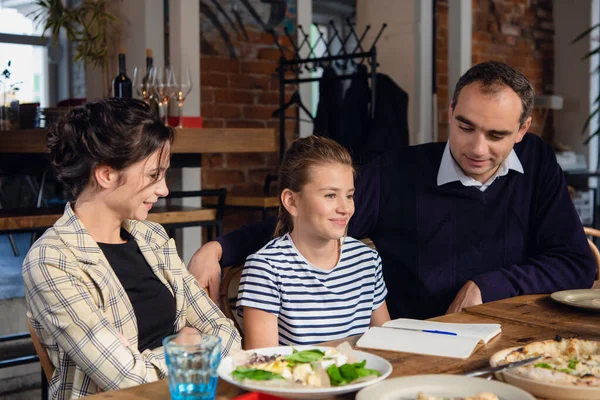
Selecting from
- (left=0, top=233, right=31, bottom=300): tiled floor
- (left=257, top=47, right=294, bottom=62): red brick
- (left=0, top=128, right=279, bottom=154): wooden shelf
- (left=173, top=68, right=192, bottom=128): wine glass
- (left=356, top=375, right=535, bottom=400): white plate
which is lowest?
(left=0, top=233, right=31, bottom=300): tiled floor

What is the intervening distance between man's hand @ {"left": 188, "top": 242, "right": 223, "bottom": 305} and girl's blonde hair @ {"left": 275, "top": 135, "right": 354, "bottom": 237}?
0.17 meters

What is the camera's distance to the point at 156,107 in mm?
3615

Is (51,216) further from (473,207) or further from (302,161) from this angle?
(473,207)

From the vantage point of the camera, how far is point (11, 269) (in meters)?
4.45

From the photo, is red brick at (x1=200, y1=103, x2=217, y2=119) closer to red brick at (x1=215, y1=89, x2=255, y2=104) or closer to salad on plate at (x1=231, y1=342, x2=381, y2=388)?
red brick at (x1=215, y1=89, x2=255, y2=104)

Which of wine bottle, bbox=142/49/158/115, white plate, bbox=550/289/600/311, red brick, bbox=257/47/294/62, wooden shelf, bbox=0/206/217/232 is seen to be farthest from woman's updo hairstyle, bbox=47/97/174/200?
red brick, bbox=257/47/294/62

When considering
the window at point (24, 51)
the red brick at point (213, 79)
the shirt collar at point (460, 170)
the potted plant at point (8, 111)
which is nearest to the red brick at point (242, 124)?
the red brick at point (213, 79)

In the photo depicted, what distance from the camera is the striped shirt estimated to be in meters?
1.66

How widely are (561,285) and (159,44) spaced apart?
277cm

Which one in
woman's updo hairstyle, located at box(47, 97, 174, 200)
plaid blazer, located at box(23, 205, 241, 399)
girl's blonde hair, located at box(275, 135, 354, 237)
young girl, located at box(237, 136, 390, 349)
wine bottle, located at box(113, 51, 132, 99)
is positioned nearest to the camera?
plaid blazer, located at box(23, 205, 241, 399)

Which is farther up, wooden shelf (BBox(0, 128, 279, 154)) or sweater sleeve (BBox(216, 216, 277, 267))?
wooden shelf (BBox(0, 128, 279, 154))

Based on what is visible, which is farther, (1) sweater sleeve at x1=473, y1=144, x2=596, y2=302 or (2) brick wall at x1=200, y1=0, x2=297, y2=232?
(2) brick wall at x1=200, y1=0, x2=297, y2=232

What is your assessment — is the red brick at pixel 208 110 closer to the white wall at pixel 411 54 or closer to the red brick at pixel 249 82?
the red brick at pixel 249 82

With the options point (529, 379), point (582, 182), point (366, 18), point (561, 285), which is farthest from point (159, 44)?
point (582, 182)
